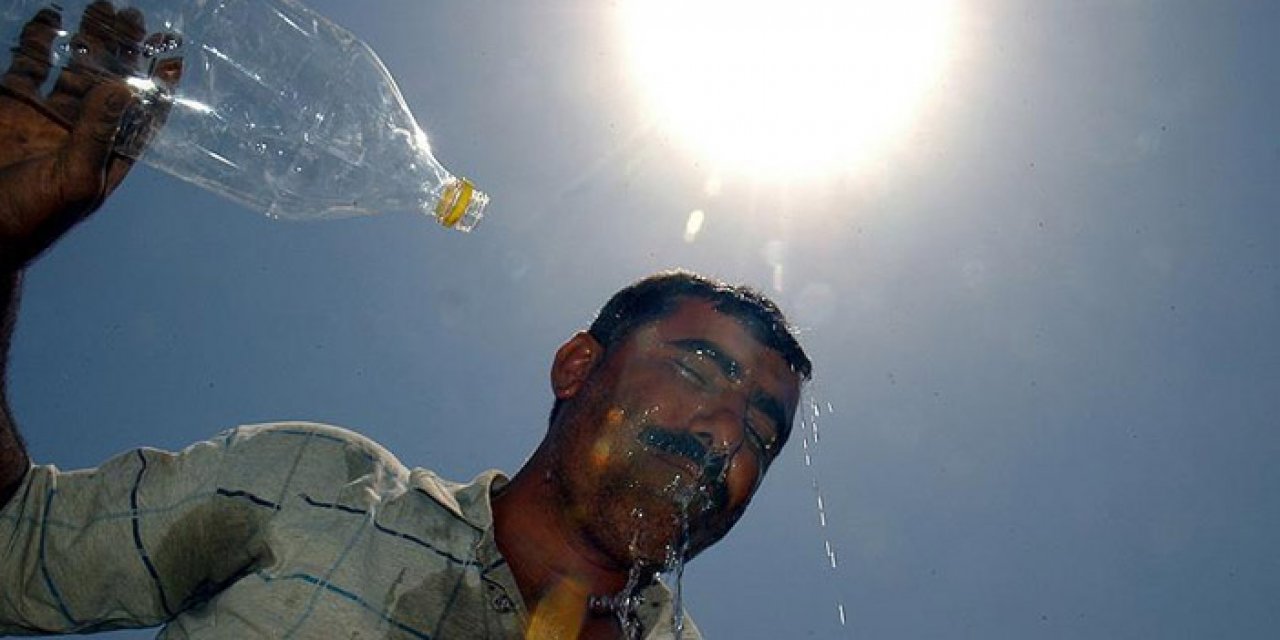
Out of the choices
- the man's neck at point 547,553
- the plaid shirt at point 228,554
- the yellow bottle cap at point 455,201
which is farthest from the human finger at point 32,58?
the man's neck at point 547,553

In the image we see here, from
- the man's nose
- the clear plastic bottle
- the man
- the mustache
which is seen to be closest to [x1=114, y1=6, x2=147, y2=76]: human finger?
the man

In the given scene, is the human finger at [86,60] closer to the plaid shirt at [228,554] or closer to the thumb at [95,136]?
the thumb at [95,136]

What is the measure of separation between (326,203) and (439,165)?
0.43 meters

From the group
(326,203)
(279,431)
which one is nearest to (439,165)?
(326,203)

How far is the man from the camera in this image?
1.97 metres

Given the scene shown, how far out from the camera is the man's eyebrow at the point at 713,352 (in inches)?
112

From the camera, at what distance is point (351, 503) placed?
7.45 ft

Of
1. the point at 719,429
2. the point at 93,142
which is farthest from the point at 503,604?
the point at 93,142

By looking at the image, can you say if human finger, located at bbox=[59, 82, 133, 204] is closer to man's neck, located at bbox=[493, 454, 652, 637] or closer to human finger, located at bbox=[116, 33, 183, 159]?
human finger, located at bbox=[116, 33, 183, 159]

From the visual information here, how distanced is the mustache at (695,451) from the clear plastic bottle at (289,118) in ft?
3.73

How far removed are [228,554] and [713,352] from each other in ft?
4.65

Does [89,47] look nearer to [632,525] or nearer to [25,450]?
[25,450]

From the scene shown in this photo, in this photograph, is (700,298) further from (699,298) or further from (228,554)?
(228,554)

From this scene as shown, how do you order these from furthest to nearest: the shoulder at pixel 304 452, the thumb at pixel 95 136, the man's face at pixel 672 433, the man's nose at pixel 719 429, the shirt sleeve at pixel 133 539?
the man's nose at pixel 719 429 < the man's face at pixel 672 433 < the shoulder at pixel 304 452 < the shirt sleeve at pixel 133 539 < the thumb at pixel 95 136
